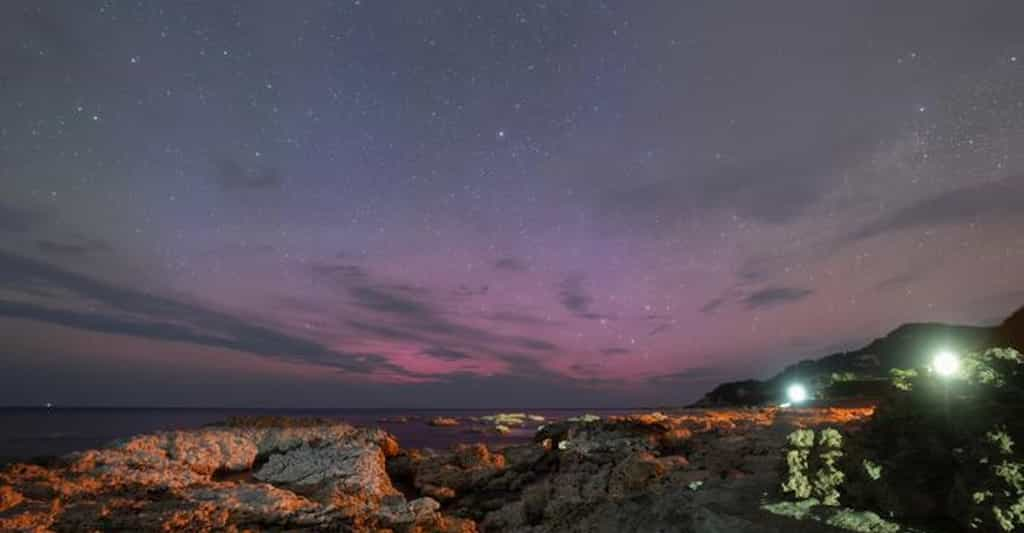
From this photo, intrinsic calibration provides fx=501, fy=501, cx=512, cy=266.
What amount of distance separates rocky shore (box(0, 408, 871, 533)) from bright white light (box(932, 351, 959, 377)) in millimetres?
2201

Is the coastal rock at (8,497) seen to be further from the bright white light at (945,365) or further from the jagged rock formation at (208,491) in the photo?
the bright white light at (945,365)

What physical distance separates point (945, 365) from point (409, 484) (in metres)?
20.8

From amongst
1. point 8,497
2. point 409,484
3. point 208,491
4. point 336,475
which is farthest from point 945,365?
point 8,497

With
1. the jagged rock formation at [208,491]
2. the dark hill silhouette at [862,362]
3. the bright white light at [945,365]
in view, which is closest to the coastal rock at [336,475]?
the jagged rock formation at [208,491]

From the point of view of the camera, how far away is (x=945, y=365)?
753 centimetres

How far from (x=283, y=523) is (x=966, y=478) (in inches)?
582

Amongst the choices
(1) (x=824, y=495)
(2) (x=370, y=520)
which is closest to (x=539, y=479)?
(2) (x=370, y=520)

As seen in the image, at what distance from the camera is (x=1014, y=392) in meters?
6.62

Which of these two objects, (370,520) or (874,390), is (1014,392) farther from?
(874,390)

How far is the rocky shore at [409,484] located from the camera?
925 cm

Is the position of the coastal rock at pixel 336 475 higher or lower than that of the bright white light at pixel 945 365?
→ lower

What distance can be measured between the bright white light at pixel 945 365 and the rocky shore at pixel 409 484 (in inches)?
86.6

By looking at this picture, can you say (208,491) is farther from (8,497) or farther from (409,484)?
(409,484)

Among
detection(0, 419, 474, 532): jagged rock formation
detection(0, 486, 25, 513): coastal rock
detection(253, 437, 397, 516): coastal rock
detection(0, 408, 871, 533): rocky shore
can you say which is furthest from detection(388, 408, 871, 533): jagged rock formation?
detection(0, 486, 25, 513): coastal rock
